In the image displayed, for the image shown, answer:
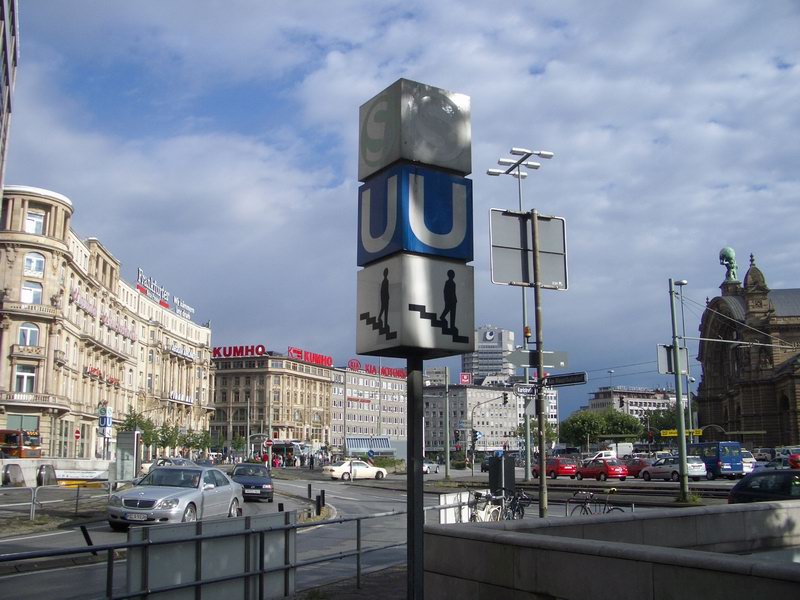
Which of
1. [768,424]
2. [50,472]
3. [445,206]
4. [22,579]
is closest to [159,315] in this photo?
[50,472]


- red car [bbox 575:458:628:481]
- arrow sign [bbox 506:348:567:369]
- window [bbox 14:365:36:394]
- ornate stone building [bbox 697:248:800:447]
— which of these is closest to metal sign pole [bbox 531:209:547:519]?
arrow sign [bbox 506:348:567:369]

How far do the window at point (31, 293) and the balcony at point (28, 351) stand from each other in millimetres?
3678

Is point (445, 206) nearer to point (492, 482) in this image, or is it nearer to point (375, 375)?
point (492, 482)

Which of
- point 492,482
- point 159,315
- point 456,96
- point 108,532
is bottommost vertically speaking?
point 108,532

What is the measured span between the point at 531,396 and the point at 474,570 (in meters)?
14.7

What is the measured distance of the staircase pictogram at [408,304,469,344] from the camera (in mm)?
5730

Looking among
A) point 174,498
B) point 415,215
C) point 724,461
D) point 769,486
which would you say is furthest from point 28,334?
point 415,215

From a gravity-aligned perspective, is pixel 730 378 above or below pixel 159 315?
below

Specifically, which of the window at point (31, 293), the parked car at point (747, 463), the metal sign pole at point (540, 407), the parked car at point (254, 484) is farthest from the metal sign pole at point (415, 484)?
the window at point (31, 293)

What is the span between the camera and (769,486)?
17484 mm

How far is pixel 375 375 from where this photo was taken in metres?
174

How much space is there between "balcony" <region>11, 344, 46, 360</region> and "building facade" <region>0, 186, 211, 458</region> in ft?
0.26

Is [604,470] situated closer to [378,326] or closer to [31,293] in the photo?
[31,293]

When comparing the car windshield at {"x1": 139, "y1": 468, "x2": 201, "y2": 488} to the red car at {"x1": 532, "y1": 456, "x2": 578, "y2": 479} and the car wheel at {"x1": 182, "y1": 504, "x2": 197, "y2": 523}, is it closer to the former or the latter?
the car wheel at {"x1": 182, "y1": 504, "x2": 197, "y2": 523}
